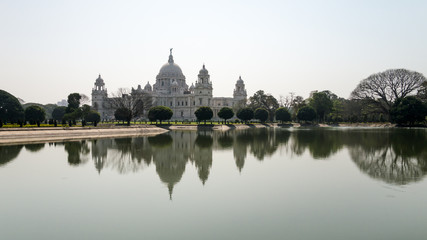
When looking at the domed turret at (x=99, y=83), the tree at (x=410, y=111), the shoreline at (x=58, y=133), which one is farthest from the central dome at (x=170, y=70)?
the tree at (x=410, y=111)

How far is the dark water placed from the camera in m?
8.99

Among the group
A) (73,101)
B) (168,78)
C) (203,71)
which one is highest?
(168,78)

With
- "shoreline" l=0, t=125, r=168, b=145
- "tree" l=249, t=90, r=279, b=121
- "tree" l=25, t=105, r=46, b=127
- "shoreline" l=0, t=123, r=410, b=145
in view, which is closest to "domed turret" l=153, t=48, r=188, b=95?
"tree" l=249, t=90, r=279, b=121

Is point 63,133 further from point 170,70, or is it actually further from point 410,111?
point 170,70

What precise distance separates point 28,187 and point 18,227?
5162 mm

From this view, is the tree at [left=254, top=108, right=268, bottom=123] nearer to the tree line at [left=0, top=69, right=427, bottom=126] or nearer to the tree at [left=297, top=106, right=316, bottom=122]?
the tree line at [left=0, top=69, right=427, bottom=126]

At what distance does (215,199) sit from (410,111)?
198 feet

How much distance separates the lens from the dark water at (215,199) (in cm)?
899

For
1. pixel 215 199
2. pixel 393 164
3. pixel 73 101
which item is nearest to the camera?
pixel 215 199

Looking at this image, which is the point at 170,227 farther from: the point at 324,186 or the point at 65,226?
the point at 324,186

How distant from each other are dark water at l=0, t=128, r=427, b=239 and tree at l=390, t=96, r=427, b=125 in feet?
153

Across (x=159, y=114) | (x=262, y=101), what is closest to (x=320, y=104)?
(x=262, y=101)

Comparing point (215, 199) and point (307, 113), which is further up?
point (307, 113)

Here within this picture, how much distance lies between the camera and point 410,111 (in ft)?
203
